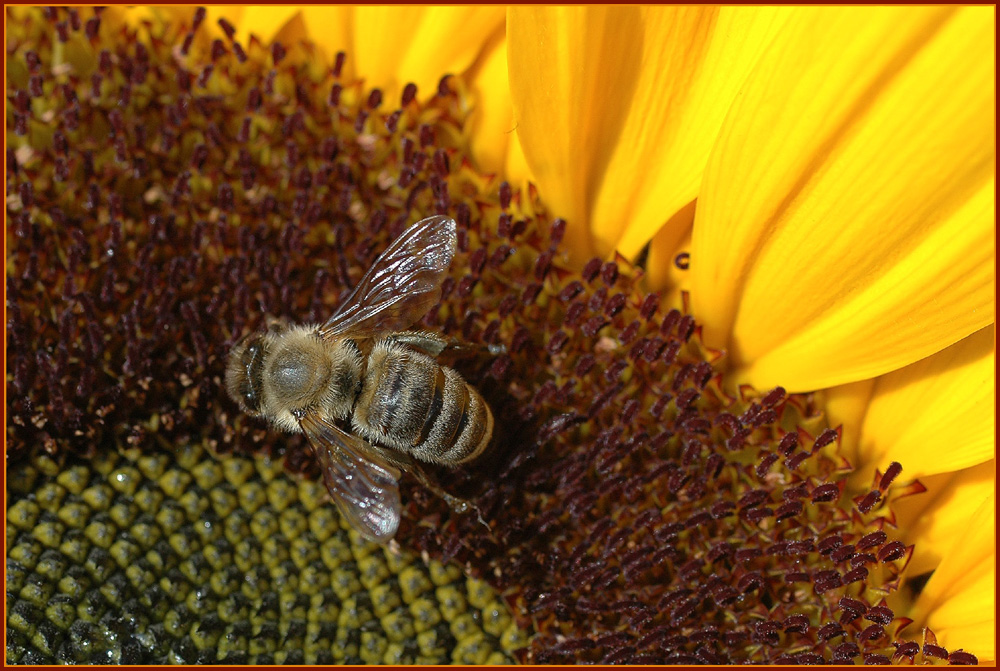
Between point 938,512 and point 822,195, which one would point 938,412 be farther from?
point 822,195

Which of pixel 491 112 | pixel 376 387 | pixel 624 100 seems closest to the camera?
pixel 376 387

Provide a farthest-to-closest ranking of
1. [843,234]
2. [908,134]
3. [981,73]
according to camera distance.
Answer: [843,234]
[908,134]
[981,73]

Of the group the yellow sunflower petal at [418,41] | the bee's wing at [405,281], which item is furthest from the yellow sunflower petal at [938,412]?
the yellow sunflower petal at [418,41]

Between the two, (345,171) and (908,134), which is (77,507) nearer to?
(345,171)

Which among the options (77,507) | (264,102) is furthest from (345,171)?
(77,507)

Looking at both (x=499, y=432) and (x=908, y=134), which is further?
(x=499, y=432)

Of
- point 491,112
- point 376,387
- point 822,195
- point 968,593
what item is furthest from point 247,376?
point 968,593
